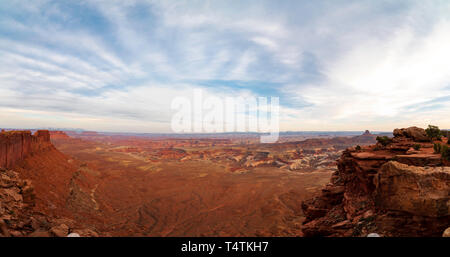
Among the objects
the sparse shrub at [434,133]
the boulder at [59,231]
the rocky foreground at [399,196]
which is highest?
the sparse shrub at [434,133]

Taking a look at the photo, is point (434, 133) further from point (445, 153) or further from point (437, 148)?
point (445, 153)

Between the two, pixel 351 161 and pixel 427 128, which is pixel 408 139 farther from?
pixel 351 161

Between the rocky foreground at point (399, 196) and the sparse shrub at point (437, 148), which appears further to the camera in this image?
the sparse shrub at point (437, 148)

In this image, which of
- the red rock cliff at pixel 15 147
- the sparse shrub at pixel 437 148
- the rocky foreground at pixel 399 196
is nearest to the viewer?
the rocky foreground at pixel 399 196

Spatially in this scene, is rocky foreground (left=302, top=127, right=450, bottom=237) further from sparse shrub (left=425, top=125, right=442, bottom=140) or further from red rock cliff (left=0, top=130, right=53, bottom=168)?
red rock cliff (left=0, top=130, right=53, bottom=168)

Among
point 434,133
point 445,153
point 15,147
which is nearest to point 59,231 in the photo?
point 445,153

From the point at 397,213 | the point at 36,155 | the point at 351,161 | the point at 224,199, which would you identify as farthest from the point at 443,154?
the point at 36,155

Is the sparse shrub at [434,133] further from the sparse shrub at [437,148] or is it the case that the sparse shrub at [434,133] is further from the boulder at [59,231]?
the boulder at [59,231]

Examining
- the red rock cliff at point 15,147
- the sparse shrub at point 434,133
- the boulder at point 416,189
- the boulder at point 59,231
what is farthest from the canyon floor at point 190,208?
the boulder at point 416,189
